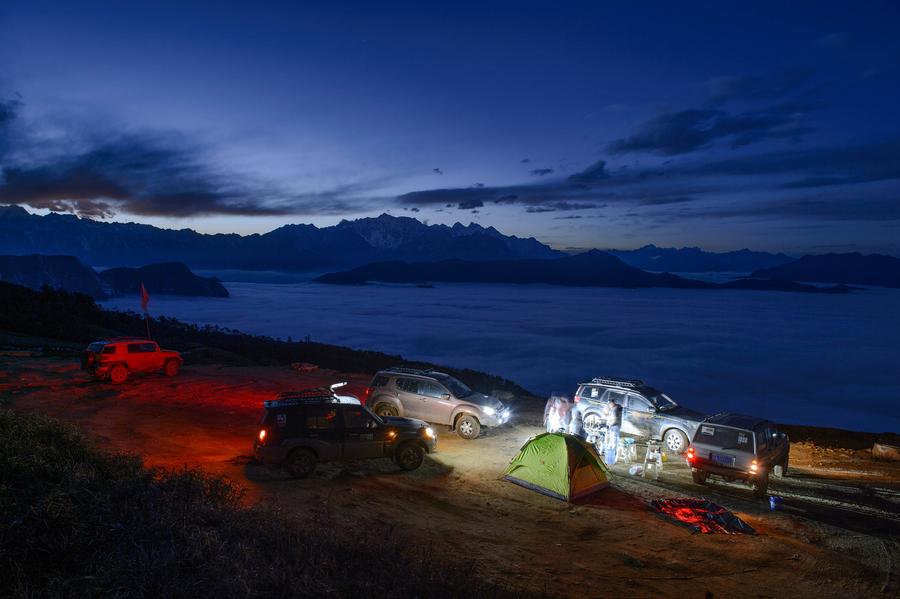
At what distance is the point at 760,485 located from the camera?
12023mm

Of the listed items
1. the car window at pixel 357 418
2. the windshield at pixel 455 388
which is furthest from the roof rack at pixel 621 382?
the car window at pixel 357 418

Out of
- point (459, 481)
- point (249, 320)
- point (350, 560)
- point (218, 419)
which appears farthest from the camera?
point (249, 320)

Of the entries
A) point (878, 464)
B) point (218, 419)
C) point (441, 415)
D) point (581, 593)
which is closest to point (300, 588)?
point (581, 593)

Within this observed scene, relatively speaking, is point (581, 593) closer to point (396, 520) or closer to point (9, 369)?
point (396, 520)

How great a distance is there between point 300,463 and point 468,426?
599 cm

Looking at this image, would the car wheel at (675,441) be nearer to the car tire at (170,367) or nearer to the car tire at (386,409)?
the car tire at (386,409)

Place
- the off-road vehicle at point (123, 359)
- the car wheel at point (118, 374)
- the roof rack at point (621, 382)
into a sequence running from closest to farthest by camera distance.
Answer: the roof rack at point (621, 382) → the off-road vehicle at point (123, 359) → the car wheel at point (118, 374)

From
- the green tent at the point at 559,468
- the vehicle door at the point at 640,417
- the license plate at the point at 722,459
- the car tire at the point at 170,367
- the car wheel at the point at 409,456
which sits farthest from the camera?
the car tire at the point at 170,367

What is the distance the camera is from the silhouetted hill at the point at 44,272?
180 meters

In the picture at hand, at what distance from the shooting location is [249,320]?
15088cm

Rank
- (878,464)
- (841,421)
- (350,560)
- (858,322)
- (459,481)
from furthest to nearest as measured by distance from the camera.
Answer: (858,322)
(841,421)
(878,464)
(459,481)
(350,560)

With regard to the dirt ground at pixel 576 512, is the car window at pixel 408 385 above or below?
above

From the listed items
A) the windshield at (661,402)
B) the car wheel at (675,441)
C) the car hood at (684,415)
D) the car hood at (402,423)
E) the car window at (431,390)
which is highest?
the car window at (431,390)

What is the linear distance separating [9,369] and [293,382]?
12252mm
